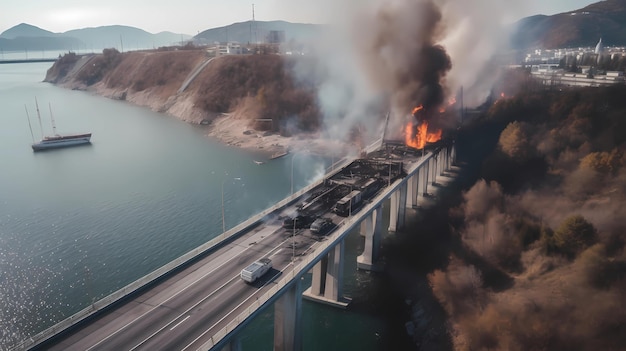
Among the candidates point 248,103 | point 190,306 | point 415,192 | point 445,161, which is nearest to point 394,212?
point 415,192

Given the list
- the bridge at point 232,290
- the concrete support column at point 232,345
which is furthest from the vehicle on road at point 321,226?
the concrete support column at point 232,345

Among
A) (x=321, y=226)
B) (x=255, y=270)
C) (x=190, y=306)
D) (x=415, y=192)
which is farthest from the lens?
(x=415, y=192)

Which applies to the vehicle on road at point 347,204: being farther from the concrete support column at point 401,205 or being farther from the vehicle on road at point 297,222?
the concrete support column at point 401,205

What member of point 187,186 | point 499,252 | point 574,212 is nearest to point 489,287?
point 499,252

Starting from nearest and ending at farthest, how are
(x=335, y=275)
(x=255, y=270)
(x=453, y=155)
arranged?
(x=255, y=270)
(x=335, y=275)
(x=453, y=155)

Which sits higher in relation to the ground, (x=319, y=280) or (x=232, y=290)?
(x=232, y=290)

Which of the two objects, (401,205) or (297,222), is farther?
(401,205)

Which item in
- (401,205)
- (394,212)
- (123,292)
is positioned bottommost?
(394,212)

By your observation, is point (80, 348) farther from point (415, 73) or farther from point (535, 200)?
point (415, 73)

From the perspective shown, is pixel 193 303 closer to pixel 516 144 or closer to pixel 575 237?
pixel 575 237
